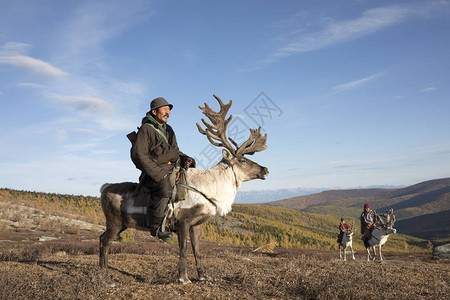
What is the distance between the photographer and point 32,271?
7.69 m

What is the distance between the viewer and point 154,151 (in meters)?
7.09

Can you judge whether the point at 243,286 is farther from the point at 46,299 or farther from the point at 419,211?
the point at 419,211

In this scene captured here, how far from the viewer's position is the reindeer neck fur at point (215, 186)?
7.18 metres

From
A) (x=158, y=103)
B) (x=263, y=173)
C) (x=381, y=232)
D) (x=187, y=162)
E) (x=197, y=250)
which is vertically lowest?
(x=381, y=232)

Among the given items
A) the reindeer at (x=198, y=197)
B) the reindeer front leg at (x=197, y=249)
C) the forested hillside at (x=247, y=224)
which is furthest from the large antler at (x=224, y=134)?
the forested hillside at (x=247, y=224)

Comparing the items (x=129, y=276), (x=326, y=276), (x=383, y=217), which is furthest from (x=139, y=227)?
(x=383, y=217)

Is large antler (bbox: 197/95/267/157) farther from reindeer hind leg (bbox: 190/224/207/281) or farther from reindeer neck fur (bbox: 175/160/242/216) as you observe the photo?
reindeer hind leg (bbox: 190/224/207/281)

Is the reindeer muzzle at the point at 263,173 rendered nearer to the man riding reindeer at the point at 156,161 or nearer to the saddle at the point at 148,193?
the man riding reindeer at the point at 156,161

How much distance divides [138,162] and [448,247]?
2524 cm

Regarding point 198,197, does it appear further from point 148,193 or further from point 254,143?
point 254,143

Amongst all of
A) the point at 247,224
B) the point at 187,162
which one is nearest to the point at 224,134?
the point at 187,162

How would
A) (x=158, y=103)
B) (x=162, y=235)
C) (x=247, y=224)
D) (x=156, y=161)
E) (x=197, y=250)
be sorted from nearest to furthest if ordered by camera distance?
(x=162, y=235), (x=156, y=161), (x=197, y=250), (x=158, y=103), (x=247, y=224)

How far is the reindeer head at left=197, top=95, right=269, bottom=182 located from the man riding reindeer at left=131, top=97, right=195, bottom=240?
3.47 ft

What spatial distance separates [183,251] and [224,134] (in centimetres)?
319
